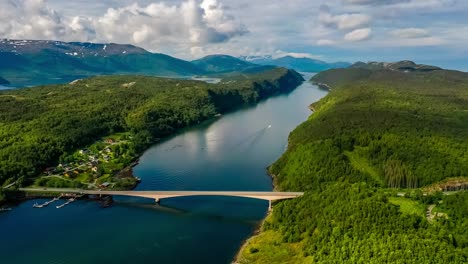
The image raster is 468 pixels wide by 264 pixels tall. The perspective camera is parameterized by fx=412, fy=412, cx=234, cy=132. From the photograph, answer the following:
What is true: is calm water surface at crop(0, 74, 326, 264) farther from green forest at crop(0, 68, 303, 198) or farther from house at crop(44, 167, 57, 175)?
green forest at crop(0, 68, 303, 198)

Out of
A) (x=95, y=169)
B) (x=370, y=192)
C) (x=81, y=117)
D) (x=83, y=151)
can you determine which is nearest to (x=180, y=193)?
(x=95, y=169)

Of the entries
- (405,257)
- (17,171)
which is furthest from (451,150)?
(17,171)

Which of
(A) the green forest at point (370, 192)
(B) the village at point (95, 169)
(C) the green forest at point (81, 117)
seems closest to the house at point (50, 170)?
(B) the village at point (95, 169)

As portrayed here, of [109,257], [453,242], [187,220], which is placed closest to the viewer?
[453,242]

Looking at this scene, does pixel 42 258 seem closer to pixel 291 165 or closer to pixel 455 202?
pixel 291 165

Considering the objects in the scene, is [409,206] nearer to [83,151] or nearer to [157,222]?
[157,222]
